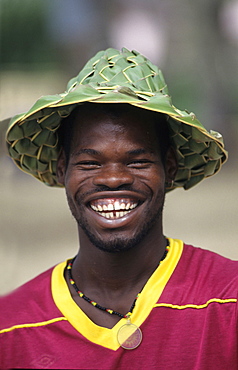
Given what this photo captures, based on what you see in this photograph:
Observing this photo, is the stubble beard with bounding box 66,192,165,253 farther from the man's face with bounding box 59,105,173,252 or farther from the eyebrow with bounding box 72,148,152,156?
the eyebrow with bounding box 72,148,152,156

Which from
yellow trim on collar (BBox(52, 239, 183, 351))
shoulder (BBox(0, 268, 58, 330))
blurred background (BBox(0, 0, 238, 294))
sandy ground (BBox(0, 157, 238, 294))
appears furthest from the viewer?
blurred background (BBox(0, 0, 238, 294))

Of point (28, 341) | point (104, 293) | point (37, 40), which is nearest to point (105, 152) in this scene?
point (104, 293)

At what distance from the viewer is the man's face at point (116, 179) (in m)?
2.25

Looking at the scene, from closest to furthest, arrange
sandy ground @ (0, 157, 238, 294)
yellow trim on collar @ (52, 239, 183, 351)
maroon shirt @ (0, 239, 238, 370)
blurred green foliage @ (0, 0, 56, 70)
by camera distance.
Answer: maroon shirt @ (0, 239, 238, 370)
yellow trim on collar @ (52, 239, 183, 351)
sandy ground @ (0, 157, 238, 294)
blurred green foliage @ (0, 0, 56, 70)

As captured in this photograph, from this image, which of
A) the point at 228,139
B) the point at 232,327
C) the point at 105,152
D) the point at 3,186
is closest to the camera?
the point at 232,327

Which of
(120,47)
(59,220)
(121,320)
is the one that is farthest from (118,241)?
(120,47)

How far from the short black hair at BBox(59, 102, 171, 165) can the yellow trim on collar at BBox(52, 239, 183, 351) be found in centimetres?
38

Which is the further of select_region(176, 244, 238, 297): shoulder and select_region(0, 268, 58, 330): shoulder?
select_region(0, 268, 58, 330): shoulder

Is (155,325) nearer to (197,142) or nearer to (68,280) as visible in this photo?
(68,280)

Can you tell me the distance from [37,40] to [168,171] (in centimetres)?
465

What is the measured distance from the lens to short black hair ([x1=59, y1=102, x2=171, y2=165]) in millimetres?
2309

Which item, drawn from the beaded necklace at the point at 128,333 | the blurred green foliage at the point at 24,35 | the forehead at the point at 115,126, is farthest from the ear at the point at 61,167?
the blurred green foliage at the point at 24,35

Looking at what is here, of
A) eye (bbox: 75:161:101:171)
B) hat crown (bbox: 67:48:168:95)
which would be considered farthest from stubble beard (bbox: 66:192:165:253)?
hat crown (bbox: 67:48:168:95)

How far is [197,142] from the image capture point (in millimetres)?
2449
